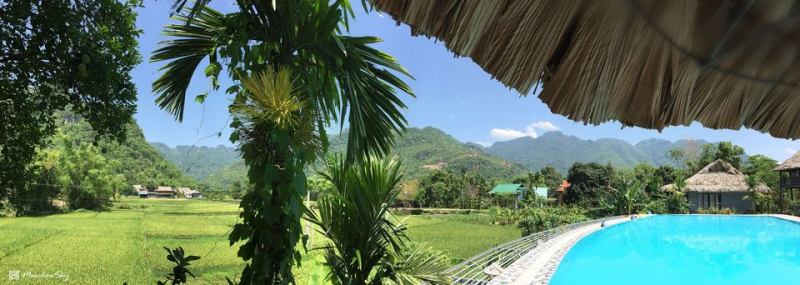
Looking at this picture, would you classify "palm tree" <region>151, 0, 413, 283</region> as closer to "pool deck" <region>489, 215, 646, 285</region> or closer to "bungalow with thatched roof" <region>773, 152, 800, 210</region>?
"pool deck" <region>489, 215, 646, 285</region>

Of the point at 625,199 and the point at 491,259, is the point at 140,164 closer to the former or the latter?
the point at 625,199

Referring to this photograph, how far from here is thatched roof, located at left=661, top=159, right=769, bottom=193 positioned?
2081 centimetres

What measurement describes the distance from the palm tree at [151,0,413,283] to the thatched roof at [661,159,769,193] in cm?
2541

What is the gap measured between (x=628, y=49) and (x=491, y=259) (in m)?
4.59

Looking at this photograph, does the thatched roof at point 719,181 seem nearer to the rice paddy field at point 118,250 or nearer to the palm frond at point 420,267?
the rice paddy field at point 118,250

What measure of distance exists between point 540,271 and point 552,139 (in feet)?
526

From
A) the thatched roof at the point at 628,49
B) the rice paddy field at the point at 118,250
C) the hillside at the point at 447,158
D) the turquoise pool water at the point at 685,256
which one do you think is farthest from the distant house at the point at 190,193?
the thatched roof at the point at 628,49

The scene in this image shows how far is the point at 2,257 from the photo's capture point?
971 cm

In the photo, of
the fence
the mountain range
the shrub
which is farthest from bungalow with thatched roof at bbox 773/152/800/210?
the mountain range

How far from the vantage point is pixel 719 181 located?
2158cm

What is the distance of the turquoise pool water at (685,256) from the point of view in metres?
6.71

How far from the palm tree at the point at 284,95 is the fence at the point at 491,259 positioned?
5.55 feet

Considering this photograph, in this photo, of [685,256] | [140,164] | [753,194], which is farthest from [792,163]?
[140,164]

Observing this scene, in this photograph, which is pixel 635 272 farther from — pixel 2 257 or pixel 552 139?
pixel 552 139
